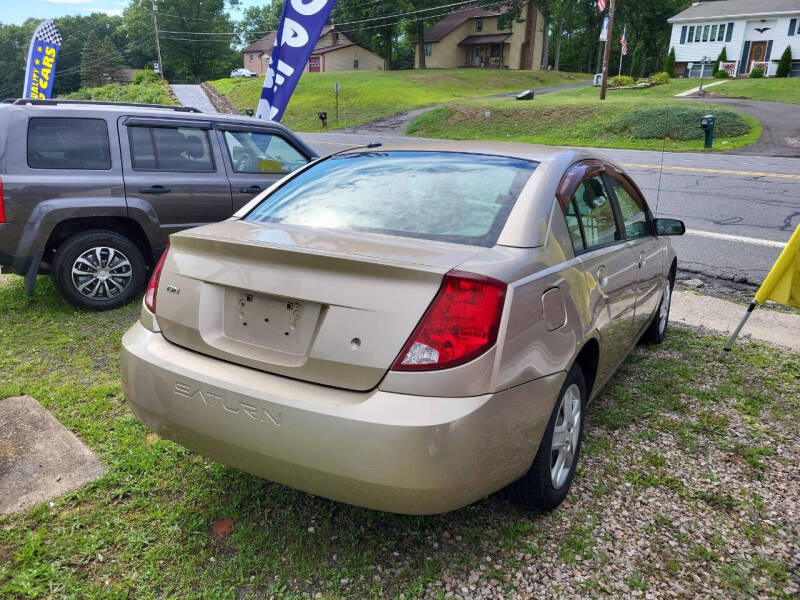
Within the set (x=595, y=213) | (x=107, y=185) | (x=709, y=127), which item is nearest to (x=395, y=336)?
(x=595, y=213)

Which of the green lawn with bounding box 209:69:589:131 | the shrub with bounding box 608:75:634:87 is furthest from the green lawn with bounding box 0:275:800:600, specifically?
the shrub with bounding box 608:75:634:87

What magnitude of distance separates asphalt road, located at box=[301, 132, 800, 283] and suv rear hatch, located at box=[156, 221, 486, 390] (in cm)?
586

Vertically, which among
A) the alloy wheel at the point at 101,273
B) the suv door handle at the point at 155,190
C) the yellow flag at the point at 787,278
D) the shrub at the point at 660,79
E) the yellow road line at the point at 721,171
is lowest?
the yellow road line at the point at 721,171

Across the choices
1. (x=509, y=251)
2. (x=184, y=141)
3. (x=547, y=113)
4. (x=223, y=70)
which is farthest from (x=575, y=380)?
(x=223, y=70)

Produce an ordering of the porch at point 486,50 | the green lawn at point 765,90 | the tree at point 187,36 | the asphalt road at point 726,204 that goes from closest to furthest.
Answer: the asphalt road at point 726,204
the green lawn at point 765,90
the porch at point 486,50
the tree at point 187,36

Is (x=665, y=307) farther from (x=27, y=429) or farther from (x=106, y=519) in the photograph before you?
(x=27, y=429)

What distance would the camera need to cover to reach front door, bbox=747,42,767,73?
47.2 m

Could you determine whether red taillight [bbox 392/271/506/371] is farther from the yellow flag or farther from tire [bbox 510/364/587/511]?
the yellow flag

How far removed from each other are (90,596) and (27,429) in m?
1.51

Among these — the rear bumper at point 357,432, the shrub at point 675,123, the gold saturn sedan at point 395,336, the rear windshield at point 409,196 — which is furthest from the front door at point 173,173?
the shrub at point 675,123

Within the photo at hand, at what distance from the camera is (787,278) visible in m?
4.21

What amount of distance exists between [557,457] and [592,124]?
1003 inches

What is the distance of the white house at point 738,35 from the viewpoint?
45.9m

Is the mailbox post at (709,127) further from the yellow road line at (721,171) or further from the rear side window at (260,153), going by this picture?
the rear side window at (260,153)
